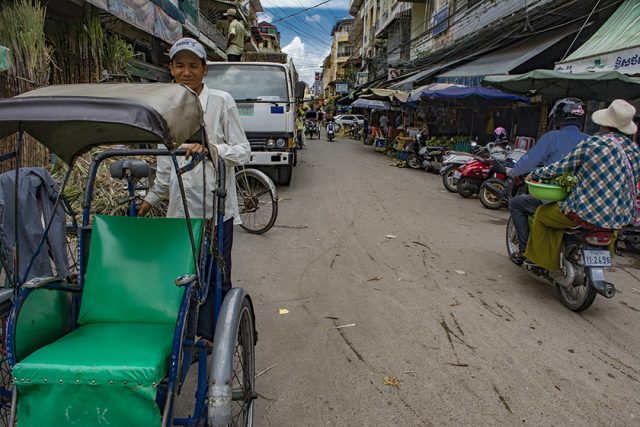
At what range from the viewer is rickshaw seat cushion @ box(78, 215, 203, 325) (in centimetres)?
208

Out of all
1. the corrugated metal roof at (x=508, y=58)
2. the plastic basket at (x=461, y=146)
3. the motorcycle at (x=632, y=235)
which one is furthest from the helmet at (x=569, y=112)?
the plastic basket at (x=461, y=146)

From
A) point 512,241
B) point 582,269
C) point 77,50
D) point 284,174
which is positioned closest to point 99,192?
point 77,50

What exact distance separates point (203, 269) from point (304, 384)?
117 centimetres

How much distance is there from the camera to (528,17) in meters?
11.6

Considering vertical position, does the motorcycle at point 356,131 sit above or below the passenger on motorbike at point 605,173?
below

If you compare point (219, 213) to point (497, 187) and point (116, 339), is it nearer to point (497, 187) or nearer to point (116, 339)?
point (116, 339)

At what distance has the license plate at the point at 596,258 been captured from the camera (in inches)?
152

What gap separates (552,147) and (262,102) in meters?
5.48

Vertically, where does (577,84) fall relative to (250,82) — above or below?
below

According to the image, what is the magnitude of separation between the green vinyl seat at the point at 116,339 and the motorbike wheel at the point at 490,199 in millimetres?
7713

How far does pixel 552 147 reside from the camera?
4.57 meters

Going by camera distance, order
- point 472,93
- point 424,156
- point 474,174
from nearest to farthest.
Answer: point 474,174, point 472,93, point 424,156

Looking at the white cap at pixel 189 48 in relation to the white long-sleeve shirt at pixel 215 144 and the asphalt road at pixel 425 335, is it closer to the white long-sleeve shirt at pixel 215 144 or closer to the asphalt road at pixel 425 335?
the white long-sleeve shirt at pixel 215 144

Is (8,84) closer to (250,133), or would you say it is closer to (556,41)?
(250,133)
